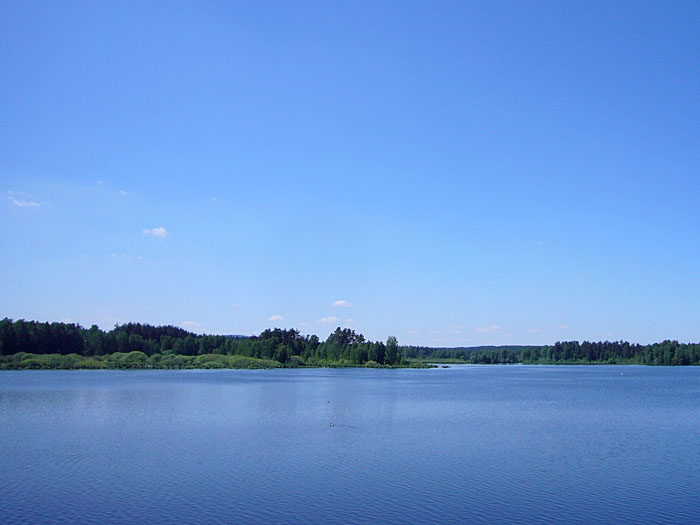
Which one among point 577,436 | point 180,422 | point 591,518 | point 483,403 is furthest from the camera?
point 483,403

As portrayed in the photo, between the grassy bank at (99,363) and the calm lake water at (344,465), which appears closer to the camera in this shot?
the calm lake water at (344,465)

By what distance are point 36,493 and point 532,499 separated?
2156 cm

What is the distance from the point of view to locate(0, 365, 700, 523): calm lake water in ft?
78.3

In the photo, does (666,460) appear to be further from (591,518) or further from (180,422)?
(180,422)

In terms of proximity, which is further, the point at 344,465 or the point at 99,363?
the point at 99,363

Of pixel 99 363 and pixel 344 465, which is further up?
pixel 99 363

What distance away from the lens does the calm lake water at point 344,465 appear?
23.9 metres

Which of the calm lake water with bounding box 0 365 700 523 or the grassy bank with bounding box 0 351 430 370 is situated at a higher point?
the grassy bank with bounding box 0 351 430 370

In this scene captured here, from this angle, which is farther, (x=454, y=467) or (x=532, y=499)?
(x=454, y=467)

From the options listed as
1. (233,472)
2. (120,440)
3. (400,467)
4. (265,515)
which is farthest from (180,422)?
(265,515)

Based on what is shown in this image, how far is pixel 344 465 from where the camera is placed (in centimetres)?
3250

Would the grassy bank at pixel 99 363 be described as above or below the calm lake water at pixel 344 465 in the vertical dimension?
above

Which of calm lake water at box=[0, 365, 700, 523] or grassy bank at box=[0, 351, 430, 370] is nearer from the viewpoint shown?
calm lake water at box=[0, 365, 700, 523]

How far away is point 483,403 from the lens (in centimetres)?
6969
